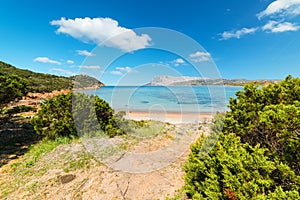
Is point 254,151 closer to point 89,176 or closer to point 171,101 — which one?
point 89,176

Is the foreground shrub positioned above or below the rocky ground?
above

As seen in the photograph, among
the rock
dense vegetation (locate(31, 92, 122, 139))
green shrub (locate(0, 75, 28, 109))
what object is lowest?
the rock

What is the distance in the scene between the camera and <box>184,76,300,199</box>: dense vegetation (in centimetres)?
256

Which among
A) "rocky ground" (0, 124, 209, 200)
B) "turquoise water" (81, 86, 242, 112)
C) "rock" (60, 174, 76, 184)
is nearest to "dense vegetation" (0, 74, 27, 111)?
"rocky ground" (0, 124, 209, 200)

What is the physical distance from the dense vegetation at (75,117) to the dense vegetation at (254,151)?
6271 millimetres

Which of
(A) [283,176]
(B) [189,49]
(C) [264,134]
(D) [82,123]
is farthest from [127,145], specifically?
(A) [283,176]

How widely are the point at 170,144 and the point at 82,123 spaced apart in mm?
4624

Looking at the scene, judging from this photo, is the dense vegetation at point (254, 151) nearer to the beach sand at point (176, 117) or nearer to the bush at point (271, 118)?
the bush at point (271, 118)

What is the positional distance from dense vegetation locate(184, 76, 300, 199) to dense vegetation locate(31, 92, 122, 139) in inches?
247

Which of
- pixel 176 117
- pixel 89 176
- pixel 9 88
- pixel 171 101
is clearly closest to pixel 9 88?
pixel 9 88

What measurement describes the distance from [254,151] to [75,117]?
8.39 metres

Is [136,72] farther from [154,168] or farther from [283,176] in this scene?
[283,176]

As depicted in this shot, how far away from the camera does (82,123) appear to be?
9094mm

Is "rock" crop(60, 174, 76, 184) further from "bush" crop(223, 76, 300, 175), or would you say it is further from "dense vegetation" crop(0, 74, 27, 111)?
"dense vegetation" crop(0, 74, 27, 111)
